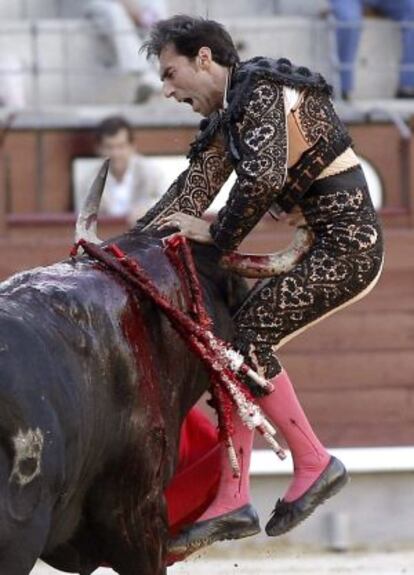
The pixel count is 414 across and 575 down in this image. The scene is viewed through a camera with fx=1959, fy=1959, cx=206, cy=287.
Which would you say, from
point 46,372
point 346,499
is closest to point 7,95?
point 346,499

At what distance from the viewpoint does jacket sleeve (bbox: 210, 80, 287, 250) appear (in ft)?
14.8

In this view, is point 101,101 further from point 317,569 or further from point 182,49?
point 182,49

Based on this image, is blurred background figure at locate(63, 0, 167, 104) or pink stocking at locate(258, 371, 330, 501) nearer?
pink stocking at locate(258, 371, 330, 501)

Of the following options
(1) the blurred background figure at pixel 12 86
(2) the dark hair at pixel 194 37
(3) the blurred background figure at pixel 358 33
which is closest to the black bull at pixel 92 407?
(2) the dark hair at pixel 194 37

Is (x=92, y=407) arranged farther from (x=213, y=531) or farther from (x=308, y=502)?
(x=308, y=502)

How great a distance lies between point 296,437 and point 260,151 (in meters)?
0.76

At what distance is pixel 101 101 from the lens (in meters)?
9.13

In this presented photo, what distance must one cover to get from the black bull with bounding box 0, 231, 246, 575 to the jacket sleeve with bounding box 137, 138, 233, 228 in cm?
18

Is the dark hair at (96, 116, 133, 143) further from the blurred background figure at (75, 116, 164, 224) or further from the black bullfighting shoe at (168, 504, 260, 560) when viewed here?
the black bullfighting shoe at (168, 504, 260, 560)

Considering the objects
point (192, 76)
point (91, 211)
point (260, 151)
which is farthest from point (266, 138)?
point (91, 211)

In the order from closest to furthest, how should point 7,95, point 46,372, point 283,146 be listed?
1. point 46,372
2. point 283,146
3. point 7,95

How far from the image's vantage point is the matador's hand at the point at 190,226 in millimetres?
4688

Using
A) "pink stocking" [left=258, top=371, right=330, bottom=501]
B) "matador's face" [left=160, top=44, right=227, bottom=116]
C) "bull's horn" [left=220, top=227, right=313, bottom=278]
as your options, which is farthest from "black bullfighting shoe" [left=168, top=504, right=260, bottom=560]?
"matador's face" [left=160, top=44, right=227, bottom=116]

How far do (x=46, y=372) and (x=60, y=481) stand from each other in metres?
0.22
